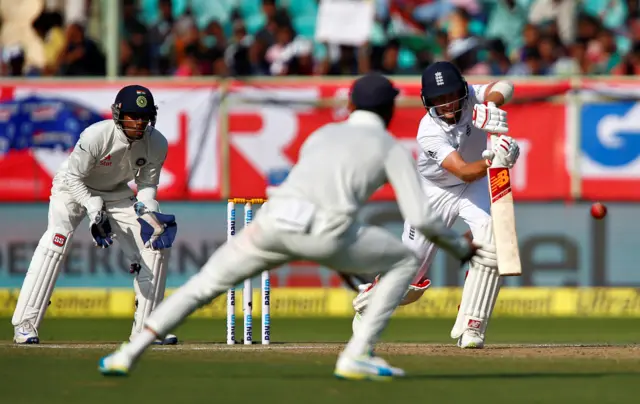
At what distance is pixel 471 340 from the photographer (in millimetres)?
9156

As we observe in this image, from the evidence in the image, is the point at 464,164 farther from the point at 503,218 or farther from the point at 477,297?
the point at 477,297

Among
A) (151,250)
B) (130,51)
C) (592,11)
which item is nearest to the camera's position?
(151,250)

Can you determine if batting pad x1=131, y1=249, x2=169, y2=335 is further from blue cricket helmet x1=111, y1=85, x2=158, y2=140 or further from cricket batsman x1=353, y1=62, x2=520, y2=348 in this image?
cricket batsman x1=353, y1=62, x2=520, y2=348

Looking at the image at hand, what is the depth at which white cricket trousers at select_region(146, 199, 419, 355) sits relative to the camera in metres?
6.73

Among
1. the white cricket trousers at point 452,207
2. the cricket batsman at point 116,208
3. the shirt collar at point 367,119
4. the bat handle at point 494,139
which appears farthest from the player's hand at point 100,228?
the shirt collar at point 367,119

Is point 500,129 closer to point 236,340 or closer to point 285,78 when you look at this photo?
point 236,340

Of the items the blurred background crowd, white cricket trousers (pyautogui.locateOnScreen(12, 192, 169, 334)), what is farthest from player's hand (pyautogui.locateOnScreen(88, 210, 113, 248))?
the blurred background crowd

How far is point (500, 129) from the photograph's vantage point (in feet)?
28.7

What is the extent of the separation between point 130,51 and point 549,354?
792 cm

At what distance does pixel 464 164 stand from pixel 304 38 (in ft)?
23.3

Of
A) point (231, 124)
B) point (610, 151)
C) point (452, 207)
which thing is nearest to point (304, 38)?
point (231, 124)

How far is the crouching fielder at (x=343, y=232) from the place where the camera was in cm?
672

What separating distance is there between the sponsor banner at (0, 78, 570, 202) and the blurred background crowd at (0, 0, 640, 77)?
0.65 m

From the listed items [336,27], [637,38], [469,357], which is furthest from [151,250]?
[637,38]
